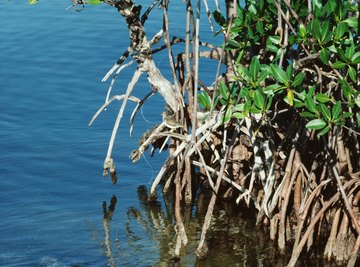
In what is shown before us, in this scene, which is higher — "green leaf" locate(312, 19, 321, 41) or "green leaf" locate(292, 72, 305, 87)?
"green leaf" locate(312, 19, 321, 41)

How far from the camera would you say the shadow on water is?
7.80 meters

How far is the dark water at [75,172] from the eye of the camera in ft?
26.3

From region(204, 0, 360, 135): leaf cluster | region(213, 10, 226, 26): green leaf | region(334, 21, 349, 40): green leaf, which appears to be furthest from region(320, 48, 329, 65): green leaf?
region(213, 10, 226, 26): green leaf

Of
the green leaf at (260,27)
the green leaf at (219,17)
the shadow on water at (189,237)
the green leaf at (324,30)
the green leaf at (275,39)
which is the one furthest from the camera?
the shadow on water at (189,237)

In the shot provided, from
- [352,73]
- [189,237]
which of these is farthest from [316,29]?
[189,237]

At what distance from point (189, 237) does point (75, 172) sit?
2.19m

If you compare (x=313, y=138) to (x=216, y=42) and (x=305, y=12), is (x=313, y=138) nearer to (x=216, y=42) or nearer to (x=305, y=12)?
(x=305, y=12)

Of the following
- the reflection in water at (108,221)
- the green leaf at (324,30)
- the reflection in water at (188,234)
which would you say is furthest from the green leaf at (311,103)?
the reflection in water at (108,221)

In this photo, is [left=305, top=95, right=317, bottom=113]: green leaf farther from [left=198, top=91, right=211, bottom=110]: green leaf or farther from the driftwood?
[left=198, top=91, right=211, bottom=110]: green leaf

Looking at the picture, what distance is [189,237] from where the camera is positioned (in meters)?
Answer: 8.30

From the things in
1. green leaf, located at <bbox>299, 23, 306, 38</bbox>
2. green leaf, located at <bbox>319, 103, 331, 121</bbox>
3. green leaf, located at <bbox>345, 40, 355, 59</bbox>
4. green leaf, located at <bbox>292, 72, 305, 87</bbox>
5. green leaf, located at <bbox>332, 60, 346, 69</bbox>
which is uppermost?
green leaf, located at <bbox>299, 23, 306, 38</bbox>

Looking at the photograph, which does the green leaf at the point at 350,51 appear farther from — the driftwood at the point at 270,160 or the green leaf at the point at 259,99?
the green leaf at the point at 259,99

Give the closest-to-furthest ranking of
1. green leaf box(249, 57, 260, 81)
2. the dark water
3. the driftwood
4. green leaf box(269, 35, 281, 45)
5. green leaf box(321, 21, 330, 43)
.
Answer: green leaf box(321, 21, 330, 43)
green leaf box(249, 57, 260, 81)
green leaf box(269, 35, 281, 45)
the driftwood
the dark water

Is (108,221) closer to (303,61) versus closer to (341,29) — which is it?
(303,61)
